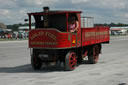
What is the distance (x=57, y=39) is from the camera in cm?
1098

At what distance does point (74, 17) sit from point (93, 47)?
109 inches

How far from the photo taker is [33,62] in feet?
39.8

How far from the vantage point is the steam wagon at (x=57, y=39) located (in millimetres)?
11125

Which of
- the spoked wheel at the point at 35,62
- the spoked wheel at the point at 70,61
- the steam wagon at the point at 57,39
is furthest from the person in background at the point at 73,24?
the spoked wheel at the point at 35,62

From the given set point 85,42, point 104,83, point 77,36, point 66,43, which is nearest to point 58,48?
point 66,43

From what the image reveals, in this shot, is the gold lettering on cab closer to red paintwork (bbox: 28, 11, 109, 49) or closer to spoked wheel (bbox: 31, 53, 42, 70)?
red paintwork (bbox: 28, 11, 109, 49)

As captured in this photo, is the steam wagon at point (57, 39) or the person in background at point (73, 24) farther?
the person in background at point (73, 24)

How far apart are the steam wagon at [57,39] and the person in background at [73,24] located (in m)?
0.14

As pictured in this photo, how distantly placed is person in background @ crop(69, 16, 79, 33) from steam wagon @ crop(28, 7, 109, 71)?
0.46 ft

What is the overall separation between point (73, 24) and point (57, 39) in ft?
4.60

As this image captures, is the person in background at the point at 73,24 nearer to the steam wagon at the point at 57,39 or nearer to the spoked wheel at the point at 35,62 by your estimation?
the steam wagon at the point at 57,39

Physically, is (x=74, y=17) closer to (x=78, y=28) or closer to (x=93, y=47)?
(x=78, y=28)

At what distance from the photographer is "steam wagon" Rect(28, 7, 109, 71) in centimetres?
1112

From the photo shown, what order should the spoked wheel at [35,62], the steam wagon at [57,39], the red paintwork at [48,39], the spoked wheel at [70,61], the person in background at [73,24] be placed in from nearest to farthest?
the red paintwork at [48,39], the steam wagon at [57,39], the spoked wheel at [70,61], the person in background at [73,24], the spoked wheel at [35,62]
